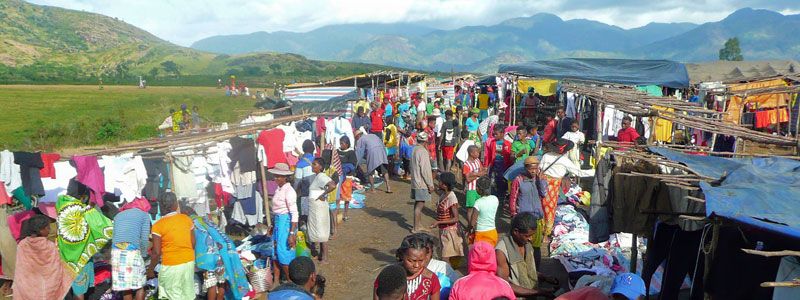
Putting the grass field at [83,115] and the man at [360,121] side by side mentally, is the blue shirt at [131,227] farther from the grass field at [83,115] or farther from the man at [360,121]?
the grass field at [83,115]

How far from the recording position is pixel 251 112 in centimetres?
1237

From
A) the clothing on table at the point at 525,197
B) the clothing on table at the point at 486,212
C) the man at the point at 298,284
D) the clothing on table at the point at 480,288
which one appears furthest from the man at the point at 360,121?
the clothing on table at the point at 480,288

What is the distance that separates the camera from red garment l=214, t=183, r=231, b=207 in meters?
8.36

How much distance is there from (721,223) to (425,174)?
546 cm

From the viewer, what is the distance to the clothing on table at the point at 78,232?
6.31 m

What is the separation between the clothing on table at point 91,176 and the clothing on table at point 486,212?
448 centimetres

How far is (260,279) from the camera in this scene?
Answer: 724 cm

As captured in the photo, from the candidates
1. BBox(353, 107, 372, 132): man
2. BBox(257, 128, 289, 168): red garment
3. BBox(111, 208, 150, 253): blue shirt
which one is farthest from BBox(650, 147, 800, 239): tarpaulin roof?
BBox(353, 107, 372, 132): man

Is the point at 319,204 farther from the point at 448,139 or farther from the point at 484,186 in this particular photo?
the point at 448,139

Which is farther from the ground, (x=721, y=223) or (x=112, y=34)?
(x=112, y=34)

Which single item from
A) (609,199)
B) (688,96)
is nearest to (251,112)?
(609,199)

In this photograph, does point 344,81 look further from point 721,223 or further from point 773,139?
point 721,223

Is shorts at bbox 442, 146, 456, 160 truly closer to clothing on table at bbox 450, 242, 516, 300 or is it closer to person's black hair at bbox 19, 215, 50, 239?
person's black hair at bbox 19, 215, 50, 239

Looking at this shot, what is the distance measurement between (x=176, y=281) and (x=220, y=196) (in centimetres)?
263
